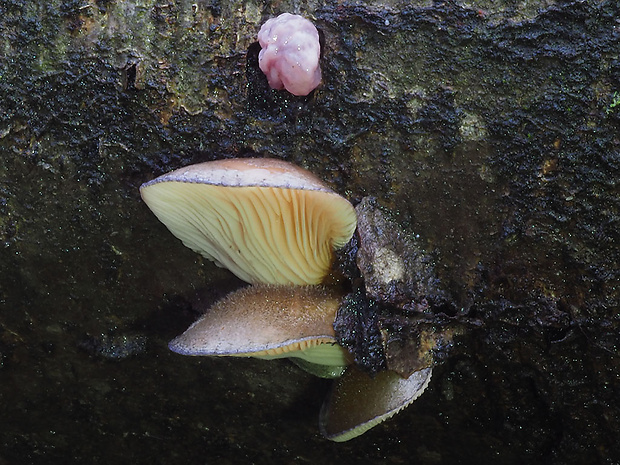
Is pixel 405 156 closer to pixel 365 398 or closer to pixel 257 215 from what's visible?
pixel 257 215

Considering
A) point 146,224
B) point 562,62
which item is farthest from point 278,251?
point 562,62

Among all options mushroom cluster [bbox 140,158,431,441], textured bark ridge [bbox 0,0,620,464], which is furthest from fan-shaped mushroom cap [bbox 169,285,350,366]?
textured bark ridge [bbox 0,0,620,464]

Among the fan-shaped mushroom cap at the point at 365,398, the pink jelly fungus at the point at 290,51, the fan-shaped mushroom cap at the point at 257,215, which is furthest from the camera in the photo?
the fan-shaped mushroom cap at the point at 365,398

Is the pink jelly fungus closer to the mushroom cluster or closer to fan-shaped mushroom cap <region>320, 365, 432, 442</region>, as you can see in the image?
the mushroom cluster

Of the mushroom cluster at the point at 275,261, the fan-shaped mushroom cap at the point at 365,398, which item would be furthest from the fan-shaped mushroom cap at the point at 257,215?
the fan-shaped mushroom cap at the point at 365,398

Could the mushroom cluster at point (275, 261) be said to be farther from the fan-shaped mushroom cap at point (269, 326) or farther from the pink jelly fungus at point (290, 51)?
the pink jelly fungus at point (290, 51)

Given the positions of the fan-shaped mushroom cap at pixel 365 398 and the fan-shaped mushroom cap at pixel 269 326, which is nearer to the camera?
the fan-shaped mushroom cap at pixel 269 326
